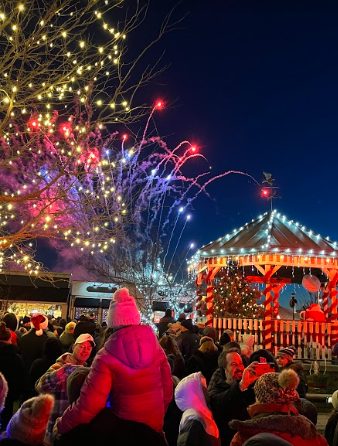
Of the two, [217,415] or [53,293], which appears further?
[53,293]

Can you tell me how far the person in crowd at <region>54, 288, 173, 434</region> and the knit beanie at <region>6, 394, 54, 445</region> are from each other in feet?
0.64

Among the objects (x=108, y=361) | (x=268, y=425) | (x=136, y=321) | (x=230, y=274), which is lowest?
(x=268, y=425)

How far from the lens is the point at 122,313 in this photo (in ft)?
10.4

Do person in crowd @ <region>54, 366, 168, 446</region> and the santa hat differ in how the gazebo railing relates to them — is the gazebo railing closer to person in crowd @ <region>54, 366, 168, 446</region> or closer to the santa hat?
the santa hat

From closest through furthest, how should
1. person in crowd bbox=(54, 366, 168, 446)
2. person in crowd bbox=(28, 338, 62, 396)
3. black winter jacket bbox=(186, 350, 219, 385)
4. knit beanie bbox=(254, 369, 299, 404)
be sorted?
person in crowd bbox=(54, 366, 168, 446)
knit beanie bbox=(254, 369, 299, 404)
person in crowd bbox=(28, 338, 62, 396)
black winter jacket bbox=(186, 350, 219, 385)

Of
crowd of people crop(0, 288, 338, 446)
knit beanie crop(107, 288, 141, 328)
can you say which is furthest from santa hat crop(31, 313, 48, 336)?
Result: knit beanie crop(107, 288, 141, 328)

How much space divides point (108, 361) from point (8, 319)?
471 centimetres

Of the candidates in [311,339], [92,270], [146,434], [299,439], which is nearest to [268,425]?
Answer: [299,439]

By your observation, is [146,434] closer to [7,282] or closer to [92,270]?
[7,282]

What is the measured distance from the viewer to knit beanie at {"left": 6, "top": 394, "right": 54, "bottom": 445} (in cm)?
253

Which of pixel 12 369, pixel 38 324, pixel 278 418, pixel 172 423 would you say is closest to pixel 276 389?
pixel 278 418

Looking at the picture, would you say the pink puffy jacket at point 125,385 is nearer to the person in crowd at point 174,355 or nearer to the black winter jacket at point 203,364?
the person in crowd at point 174,355

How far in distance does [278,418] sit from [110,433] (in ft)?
3.22

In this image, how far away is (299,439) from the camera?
257 centimetres
